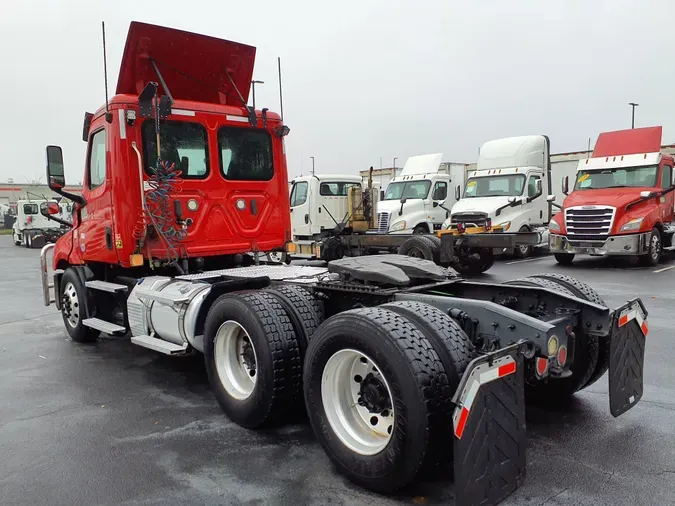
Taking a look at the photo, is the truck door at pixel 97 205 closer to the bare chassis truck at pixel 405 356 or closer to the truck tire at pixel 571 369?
the bare chassis truck at pixel 405 356

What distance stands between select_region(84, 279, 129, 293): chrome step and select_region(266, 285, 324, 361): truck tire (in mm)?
2360

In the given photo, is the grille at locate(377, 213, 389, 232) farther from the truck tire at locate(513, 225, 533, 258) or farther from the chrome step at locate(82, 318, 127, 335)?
the chrome step at locate(82, 318, 127, 335)

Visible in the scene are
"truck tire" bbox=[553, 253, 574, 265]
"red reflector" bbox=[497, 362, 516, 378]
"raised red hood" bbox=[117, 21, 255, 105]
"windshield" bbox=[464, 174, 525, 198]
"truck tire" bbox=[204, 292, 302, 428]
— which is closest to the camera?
"red reflector" bbox=[497, 362, 516, 378]

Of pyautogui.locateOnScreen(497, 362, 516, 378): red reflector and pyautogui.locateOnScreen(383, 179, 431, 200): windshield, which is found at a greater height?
pyautogui.locateOnScreen(383, 179, 431, 200): windshield

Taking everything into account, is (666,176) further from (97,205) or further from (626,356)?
(97,205)

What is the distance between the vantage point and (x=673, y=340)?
6270mm

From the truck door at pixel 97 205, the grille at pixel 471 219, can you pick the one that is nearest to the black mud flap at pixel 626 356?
the truck door at pixel 97 205

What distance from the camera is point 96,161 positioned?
6133mm

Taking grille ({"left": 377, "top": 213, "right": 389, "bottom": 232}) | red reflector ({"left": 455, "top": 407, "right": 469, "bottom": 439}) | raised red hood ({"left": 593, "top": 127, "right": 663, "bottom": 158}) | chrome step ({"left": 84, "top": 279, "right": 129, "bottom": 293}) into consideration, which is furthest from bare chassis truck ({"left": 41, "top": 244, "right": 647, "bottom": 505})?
raised red hood ({"left": 593, "top": 127, "right": 663, "bottom": 158})

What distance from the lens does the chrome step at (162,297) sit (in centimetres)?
495

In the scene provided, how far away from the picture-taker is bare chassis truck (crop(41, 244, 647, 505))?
2.84 metres

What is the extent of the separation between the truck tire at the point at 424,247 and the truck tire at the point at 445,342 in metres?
8.17

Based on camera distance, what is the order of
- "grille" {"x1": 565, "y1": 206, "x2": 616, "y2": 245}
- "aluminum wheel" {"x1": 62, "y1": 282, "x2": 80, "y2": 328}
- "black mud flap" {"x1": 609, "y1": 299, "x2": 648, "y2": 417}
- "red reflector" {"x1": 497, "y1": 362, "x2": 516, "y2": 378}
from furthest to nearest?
"grille" {"x1": 565, "y1": 206, "x2": 616, "y2": 245} → "aluminum wheel" {"x1": 62, "y1": 282, "x2": 80, "y2": 328} → "black mud flap" {"x1": 609, "y1": 299, "x2": 648, "y2": 417} → "red reflector" {"x1": 497, "y1": 362, "x2": 516, "y2": 378}

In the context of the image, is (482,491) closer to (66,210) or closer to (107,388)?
(107,388)
